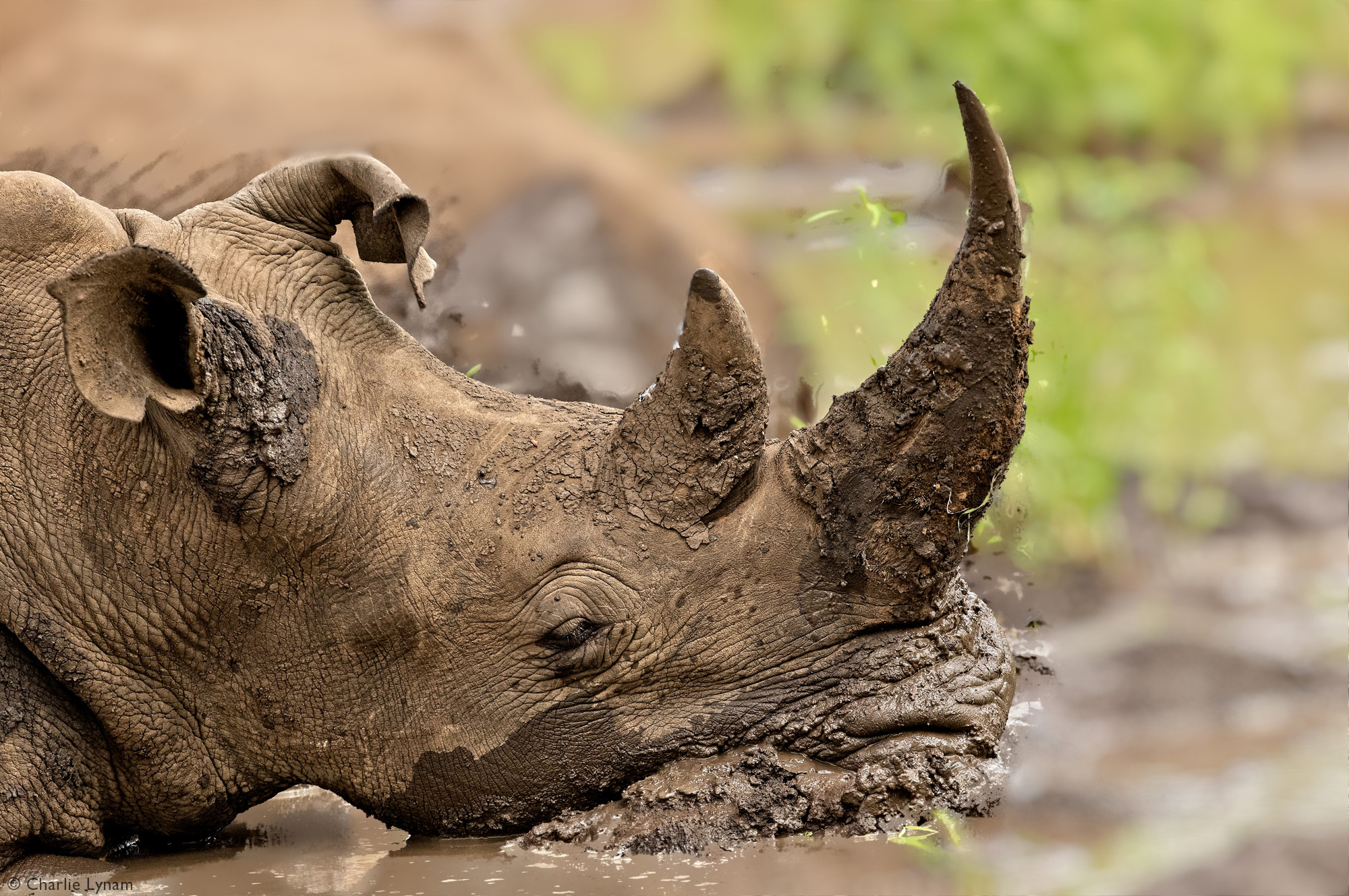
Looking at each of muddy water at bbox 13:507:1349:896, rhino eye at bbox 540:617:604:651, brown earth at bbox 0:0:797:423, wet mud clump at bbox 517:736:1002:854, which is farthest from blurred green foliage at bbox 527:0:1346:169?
rhino eye at bbox 540:617:604:651

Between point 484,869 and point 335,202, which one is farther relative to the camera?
point 335,202

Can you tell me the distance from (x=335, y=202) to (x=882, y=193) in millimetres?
2124

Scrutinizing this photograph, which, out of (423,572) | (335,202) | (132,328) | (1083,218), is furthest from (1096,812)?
(1083,218)

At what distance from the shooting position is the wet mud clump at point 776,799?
8.59 ft

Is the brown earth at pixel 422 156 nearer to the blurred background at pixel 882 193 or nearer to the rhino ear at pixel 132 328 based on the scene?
the blurred background at pixel 882 193

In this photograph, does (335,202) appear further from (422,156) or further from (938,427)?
(422,156)

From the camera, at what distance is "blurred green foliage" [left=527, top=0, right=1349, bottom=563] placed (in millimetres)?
3830

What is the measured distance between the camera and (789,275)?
16.3ft

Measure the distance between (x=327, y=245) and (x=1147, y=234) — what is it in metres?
2.88

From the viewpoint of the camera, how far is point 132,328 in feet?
8.61

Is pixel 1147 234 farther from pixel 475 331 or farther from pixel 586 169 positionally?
pixel 475 331

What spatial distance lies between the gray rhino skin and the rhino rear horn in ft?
0.28

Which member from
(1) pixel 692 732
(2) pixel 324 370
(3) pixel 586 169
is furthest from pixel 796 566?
(3) pixel 586 169

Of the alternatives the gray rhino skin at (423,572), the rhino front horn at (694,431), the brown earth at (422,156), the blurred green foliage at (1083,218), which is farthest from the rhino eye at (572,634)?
the brown earth at (422,156)
